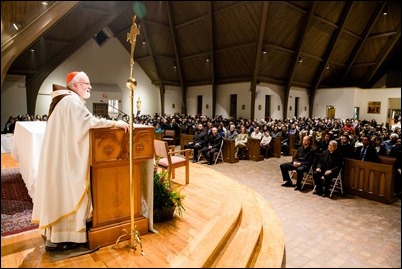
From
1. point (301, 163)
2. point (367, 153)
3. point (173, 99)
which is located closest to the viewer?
point (367, 153)

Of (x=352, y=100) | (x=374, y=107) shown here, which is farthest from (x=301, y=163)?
(x=374, y=107)

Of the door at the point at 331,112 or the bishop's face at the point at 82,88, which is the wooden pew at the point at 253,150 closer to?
the bishop's face at the point at 82,88

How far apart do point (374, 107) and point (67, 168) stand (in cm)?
2031

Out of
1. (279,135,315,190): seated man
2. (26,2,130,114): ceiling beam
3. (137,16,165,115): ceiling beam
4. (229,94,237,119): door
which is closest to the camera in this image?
(279,135,315,190): seated man

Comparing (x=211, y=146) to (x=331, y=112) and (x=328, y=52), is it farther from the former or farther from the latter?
(x=331, y=112)

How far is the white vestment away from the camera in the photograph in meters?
2.17

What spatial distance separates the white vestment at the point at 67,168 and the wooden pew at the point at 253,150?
635 centimetres

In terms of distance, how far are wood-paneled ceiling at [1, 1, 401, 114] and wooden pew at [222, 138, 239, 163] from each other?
20.2 ft

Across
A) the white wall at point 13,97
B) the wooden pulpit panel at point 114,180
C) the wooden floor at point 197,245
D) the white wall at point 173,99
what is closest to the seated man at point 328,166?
the wooden floor at point 197,245

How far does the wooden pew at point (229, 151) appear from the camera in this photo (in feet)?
24.8

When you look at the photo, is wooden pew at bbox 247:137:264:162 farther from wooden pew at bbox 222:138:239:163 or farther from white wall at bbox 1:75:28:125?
white wall at bbox 1:75:28:125

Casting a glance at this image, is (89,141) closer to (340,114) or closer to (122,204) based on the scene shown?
(122,204)

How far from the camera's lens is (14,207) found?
3.18 meters

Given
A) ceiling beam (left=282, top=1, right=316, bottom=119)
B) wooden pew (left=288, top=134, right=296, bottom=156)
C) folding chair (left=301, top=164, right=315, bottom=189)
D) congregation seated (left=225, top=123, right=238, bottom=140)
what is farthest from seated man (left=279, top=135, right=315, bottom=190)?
ceiling beam (left=282, top=1, right=316, bottom=119)
